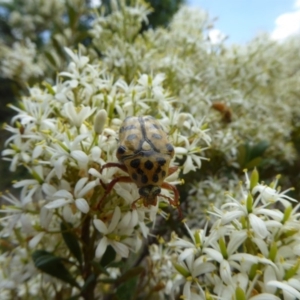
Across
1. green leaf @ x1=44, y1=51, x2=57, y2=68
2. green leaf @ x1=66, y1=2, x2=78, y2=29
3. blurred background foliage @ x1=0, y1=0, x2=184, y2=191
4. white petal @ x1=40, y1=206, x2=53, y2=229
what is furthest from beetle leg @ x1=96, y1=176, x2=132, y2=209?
green leaf @ x1=66, y1=2, x2=78, y2=29

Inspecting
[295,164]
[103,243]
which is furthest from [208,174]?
[103,243]

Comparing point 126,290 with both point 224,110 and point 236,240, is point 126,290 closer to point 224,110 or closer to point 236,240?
point 236,240

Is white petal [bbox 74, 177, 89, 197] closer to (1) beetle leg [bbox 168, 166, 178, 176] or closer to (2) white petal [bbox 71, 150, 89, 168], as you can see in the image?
(2) white petal [bbox 71, 150, 89, 168]

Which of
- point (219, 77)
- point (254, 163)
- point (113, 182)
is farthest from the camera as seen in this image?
point (219, 77)

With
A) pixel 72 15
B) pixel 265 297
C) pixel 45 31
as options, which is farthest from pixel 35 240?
pixel 45 31

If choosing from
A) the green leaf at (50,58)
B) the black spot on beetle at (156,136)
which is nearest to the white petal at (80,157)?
the black spot on beetle at (156,136)
